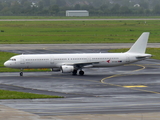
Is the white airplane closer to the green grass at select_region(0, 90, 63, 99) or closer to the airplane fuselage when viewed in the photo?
the airplane fuselage

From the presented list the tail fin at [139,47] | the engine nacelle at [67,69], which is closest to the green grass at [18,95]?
the engine nacelle at [67,69]

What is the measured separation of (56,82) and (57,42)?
60651mm

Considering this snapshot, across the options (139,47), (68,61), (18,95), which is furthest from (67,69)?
(18,95)

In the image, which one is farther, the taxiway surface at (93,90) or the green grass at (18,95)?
the green grass at (18,95)

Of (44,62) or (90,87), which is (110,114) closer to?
(90,87)

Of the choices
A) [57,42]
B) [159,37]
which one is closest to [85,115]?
[57,42]

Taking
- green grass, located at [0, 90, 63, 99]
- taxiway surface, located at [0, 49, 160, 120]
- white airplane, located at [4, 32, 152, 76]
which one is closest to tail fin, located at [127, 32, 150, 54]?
white airplane, located at [4, 32, 152, 76]

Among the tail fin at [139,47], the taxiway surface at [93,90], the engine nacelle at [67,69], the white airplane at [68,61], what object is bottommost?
the taxiway surface at [93,90]

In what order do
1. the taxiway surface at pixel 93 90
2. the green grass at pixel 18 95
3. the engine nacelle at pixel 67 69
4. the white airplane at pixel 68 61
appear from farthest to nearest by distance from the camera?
the white airplane at pixel 68 61 < the engine nacelle at pixel 67 69 < the green grass at pixel 18 95 < the taxiway surface at pixel 93 90

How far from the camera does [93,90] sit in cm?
4453

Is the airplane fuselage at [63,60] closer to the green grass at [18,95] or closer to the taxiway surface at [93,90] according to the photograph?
the taxiway surface at [93,90]

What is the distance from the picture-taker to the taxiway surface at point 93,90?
34062 mm

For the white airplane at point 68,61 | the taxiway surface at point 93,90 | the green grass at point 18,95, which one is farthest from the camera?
the white airplane at point 68,61

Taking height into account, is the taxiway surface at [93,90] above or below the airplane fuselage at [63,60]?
below
